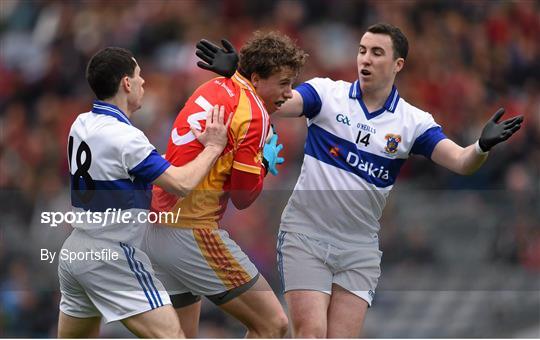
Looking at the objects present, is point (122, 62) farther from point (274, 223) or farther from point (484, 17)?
point (484, 17)

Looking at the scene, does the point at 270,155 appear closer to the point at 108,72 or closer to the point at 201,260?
the point at 201,260

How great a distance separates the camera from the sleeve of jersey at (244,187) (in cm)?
700

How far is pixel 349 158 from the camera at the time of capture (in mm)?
7703

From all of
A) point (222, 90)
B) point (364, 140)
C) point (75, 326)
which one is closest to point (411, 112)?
point (364, 140)

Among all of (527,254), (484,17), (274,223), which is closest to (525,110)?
(484,17)

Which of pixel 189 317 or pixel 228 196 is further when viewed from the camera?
pixel 189 317

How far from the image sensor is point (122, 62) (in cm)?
683

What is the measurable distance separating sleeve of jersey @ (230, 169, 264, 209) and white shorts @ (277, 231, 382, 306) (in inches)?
26.6

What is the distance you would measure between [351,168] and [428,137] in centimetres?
48

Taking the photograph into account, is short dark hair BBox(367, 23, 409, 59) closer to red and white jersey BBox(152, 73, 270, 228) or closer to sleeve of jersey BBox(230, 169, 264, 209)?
red and white jersey BBox(152, 73, 270, 228)

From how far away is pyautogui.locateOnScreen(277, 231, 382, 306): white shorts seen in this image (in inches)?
298

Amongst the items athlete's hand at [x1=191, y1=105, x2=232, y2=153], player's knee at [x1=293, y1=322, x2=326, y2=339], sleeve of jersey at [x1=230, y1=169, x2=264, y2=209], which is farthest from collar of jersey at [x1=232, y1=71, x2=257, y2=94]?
player's knee at [x1=293, y1=322, x2=326, y2=339]

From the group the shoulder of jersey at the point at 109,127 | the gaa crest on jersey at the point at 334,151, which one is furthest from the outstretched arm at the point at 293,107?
the shoulder of jersey at the point at 109,127

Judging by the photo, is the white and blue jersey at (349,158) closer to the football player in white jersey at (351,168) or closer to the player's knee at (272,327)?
the football player in white jersey at (351,168)
